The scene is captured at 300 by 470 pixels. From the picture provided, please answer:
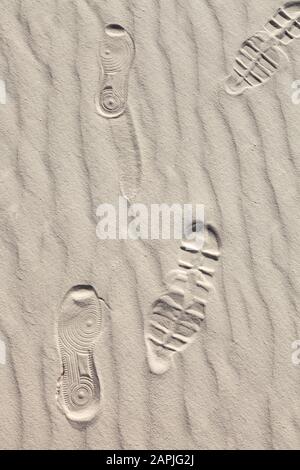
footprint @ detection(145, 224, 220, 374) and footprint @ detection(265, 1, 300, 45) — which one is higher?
footprint @ detection(265, 1, 300, 45)

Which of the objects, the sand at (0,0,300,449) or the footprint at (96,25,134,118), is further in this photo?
the footprint at (96,25,134,118)

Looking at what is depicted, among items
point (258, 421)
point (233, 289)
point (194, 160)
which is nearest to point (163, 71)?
point (194, 160)

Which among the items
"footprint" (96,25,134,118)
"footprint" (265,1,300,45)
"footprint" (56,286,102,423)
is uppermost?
"footprint" (265,1,300,45)

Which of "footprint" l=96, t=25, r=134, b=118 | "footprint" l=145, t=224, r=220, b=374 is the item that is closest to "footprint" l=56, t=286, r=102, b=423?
"footprint" l=145, t=224, r=220, b=374

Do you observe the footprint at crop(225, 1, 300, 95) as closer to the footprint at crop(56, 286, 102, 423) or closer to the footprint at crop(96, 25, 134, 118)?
the footprint at crop(96, 25, 134, 118)

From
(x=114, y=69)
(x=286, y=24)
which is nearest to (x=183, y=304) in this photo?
(x=114, y=69)

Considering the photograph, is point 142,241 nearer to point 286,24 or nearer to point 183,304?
point 183,304
